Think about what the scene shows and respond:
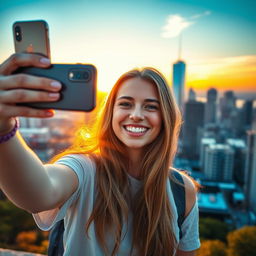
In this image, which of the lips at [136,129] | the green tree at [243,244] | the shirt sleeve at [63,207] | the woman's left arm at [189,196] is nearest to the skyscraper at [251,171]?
the green tree at [243,244]

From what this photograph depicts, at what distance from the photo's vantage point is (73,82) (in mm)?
572

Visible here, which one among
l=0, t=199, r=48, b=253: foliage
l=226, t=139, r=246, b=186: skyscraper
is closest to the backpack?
l=0, t=199, r=48, b=253: foliage

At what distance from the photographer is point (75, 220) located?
0.97 m

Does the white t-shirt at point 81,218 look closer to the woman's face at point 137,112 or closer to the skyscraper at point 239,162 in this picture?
the woman's face at point 137,112

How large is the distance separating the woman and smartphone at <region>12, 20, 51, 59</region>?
0.39 metres

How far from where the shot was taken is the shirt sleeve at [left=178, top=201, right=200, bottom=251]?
1212 millimetres

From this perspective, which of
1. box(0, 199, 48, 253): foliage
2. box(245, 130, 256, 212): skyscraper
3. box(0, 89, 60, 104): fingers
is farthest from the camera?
box(245, 130, 256, 212): skyscraper

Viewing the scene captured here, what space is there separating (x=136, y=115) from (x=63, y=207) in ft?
1.64

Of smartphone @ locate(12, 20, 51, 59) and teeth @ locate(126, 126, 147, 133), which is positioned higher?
smartphone @ locate(12, 20, 51, 59)

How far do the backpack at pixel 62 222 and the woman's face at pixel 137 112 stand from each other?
305mm

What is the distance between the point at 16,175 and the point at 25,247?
27.6ft

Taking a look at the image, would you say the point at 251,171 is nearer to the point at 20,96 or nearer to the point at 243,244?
the point at 243,244

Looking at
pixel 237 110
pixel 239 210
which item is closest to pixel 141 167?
pixel 239 210

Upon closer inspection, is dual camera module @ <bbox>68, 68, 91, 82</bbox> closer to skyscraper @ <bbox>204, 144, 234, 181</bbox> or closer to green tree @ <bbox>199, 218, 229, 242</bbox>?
green tree @ <bbox>199, 218, 229, 242</bbox>
